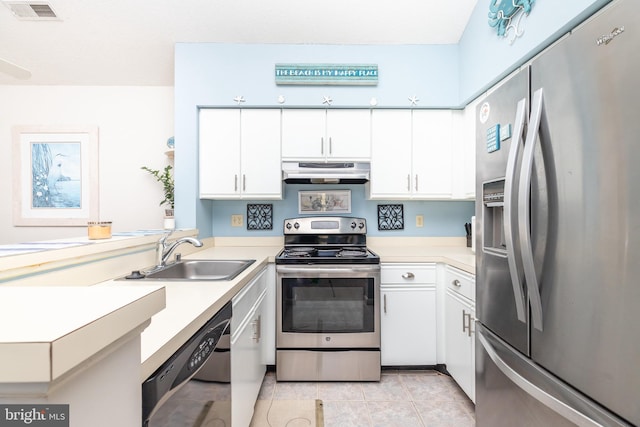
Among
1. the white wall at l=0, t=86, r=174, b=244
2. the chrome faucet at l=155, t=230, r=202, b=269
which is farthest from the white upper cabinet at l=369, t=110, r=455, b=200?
the white wall at l=0, t=86, r=174, b=244

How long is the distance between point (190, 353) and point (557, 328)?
109 centimetres

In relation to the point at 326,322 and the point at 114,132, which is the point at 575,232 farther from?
the point at 114,132

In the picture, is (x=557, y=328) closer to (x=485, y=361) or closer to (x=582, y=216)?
(x=582, y=216)

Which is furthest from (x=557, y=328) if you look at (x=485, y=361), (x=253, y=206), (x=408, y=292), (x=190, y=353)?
(x=253, y=206)

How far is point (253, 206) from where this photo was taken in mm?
2770

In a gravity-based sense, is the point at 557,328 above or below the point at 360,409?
above

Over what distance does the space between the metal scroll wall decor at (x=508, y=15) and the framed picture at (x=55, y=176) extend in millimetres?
3437

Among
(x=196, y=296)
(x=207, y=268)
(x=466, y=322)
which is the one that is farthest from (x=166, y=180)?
(x=466, y=322)

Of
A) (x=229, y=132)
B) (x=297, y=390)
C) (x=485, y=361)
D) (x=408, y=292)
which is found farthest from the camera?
(x=229, y=132)

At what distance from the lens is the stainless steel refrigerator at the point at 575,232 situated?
2.45 ft

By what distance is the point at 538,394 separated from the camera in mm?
961

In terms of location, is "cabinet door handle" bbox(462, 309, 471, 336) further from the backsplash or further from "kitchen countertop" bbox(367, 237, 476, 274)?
the backsplash

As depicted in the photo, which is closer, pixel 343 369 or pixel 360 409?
pixel 360 409

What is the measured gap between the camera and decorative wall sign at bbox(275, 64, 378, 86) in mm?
2424
